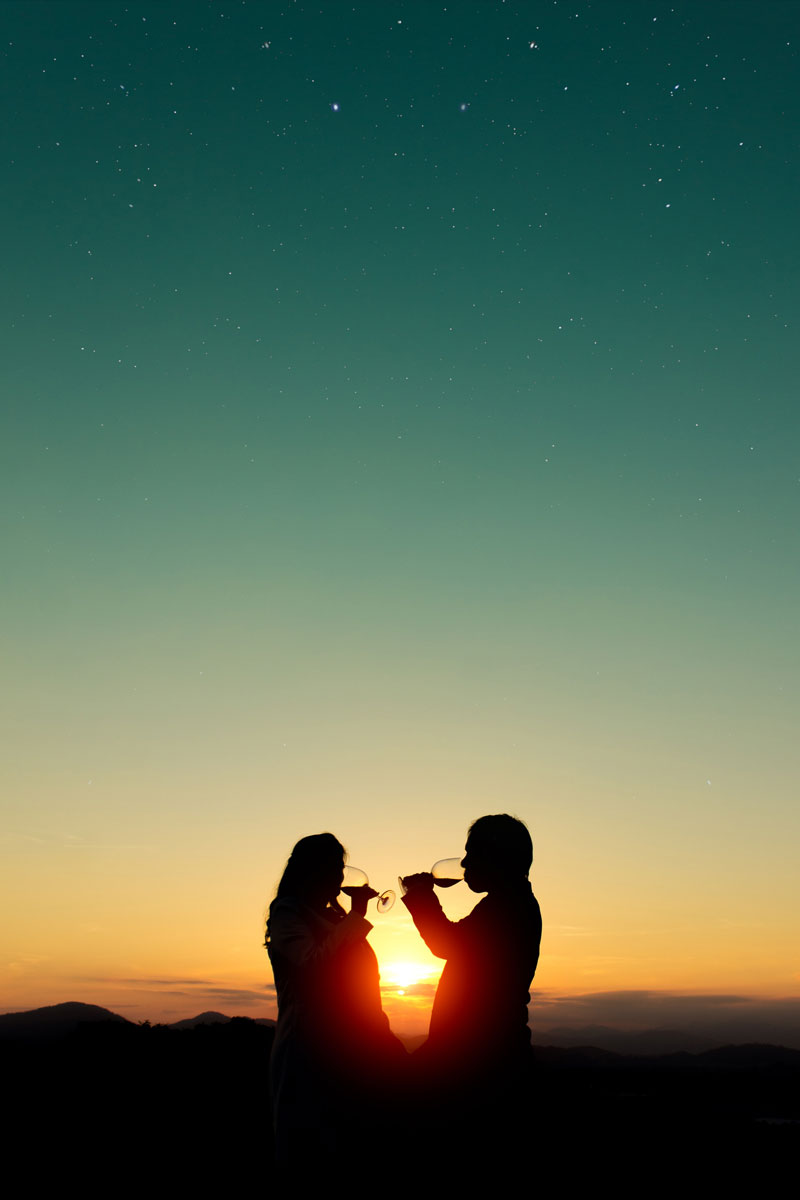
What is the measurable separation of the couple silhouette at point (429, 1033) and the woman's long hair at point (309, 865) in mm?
19

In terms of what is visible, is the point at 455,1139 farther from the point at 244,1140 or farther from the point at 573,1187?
the point at 244,1140

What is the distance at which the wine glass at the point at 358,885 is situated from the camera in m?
4.61

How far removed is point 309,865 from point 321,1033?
2.52 feet

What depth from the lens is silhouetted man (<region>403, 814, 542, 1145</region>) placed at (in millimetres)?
3955

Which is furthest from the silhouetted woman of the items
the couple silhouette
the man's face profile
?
the man's face profile

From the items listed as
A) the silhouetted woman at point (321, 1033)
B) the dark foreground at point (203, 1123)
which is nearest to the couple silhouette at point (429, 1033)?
the silhouetted woman at point (321, 1033)

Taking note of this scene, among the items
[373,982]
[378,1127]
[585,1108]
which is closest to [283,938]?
[373,982]

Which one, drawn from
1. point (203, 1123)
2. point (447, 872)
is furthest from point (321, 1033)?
point (203, 1123)

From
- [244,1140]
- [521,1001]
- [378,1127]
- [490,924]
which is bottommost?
[244,1140]

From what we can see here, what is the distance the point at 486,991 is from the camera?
13.4 feet

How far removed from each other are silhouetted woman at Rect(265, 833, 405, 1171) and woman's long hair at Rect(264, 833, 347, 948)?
0.01 m

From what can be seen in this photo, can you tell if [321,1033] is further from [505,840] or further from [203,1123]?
[203,1123]

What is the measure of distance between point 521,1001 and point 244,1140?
8.56m

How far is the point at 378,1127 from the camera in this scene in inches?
161
